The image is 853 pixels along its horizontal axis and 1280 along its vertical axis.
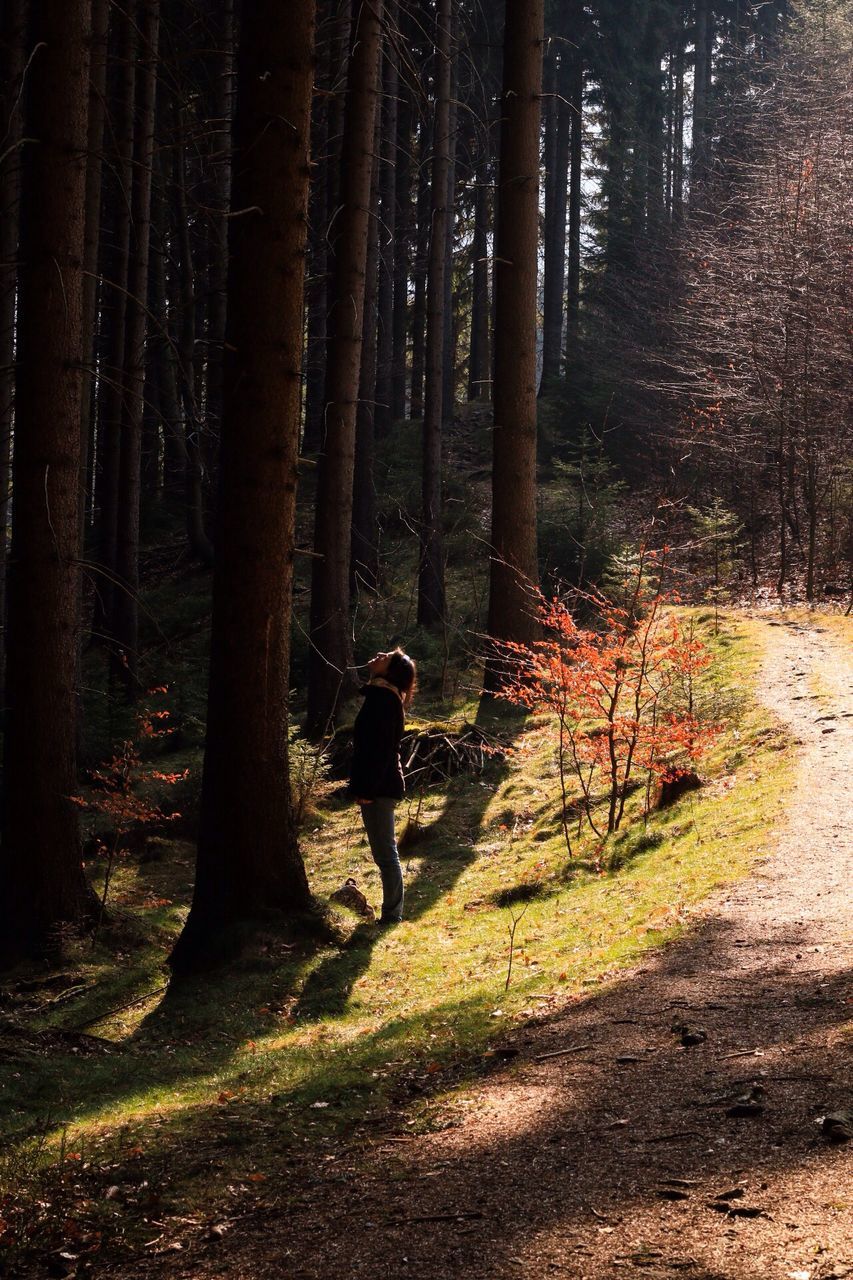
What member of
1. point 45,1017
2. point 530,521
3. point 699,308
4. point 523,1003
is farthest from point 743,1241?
point 699,308

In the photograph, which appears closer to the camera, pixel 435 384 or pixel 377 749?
pixel 377 749

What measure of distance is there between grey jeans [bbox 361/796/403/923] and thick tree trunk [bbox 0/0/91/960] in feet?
7.29

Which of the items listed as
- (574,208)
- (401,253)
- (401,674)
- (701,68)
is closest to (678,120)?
(701,68)

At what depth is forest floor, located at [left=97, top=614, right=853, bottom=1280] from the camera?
3.20 metres

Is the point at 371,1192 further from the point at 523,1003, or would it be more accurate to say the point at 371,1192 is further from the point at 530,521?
the point at 530,521

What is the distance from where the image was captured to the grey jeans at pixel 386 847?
27.1ft

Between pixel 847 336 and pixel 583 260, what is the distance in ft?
77.5

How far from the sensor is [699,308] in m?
24.7

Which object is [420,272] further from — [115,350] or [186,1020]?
[186,1020]

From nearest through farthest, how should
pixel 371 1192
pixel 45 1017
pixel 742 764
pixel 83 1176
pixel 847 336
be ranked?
pixel 371 1192
pixel 83 1176
pixel 45 1017
pixel 742 764
pixel 847 336

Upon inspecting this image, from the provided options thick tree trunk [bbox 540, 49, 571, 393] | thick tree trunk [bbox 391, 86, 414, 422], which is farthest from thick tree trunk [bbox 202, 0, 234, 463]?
thick tree trunk [bbox 540, 49, 571, 393]

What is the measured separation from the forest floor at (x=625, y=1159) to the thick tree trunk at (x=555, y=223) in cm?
3292

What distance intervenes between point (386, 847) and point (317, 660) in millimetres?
6590

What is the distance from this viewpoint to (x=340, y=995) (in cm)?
696
